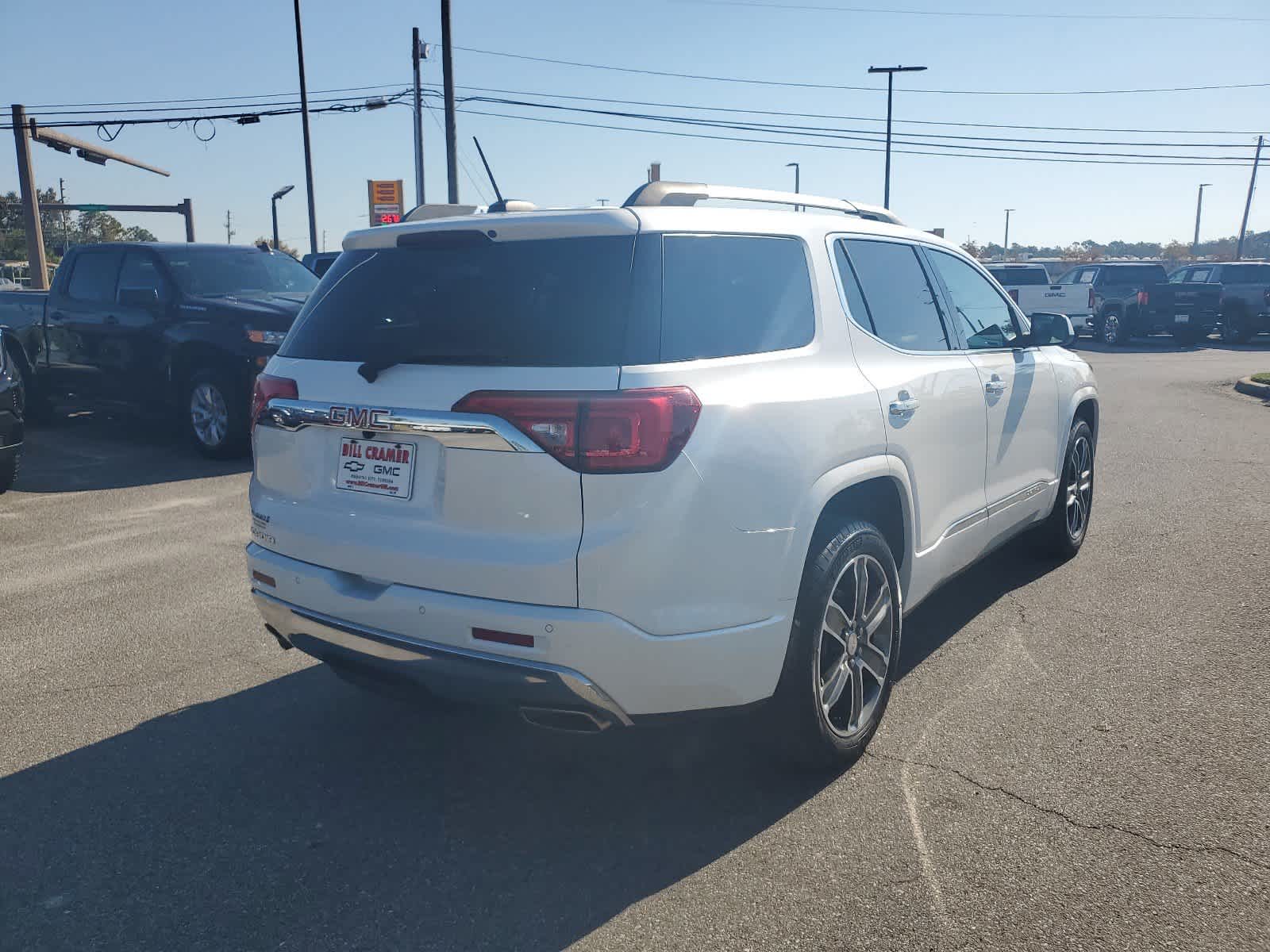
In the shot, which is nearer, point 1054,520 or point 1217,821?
point 1217,821

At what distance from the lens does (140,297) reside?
10.0m

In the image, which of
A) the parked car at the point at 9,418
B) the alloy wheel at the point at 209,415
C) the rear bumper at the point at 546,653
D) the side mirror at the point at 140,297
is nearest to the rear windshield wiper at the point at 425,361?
the rear bumper at the point at 546,653

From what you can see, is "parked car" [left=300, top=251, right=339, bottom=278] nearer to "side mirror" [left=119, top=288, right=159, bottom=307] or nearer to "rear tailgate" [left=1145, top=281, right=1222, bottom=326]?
"side mirror" [left=119, top=288, right=159, bottom=307]

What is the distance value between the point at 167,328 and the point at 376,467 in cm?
779

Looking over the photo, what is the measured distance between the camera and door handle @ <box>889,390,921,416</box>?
3.83 m

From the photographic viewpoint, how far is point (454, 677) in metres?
3.01

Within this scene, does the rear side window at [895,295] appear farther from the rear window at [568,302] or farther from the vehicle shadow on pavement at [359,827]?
the vehicle shadow on pavement at [359,827]

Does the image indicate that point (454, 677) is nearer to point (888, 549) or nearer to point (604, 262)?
point (604, 262)

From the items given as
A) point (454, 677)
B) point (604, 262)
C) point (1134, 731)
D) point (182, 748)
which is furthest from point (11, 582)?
point (1134, 731)

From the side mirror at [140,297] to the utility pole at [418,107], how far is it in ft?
73.9

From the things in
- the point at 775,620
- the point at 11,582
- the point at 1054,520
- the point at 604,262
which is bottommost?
the point at 11,582

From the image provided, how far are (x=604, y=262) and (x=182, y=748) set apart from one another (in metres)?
2.33

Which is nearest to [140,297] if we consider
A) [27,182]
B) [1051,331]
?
[1051,331]

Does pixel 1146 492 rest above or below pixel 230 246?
below
